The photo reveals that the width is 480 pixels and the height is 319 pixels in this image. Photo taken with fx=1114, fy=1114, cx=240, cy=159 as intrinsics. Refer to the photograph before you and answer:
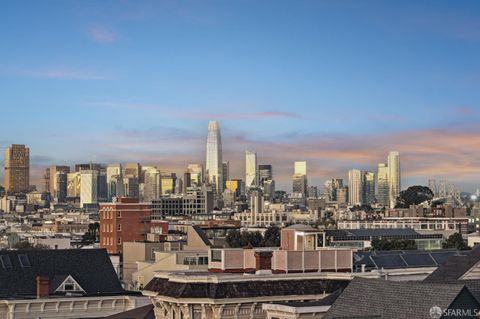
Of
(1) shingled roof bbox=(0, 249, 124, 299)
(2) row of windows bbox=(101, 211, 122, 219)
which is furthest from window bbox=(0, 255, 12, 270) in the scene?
(2) row of windows bbox=(101, 211, 122, 219)

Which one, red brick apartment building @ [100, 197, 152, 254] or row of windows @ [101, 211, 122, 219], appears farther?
row of windows @ [101, 211, 122, 219]

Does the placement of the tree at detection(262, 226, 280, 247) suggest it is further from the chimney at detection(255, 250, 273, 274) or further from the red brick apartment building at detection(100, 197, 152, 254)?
the chimney at detection(255, 250, 273, 274)

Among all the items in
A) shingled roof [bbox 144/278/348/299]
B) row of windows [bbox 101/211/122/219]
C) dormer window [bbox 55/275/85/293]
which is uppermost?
row of windows [bbox 101/211/122/219]

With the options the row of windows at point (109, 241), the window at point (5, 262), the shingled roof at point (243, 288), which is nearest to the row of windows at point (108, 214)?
the row of windows at point (109, 241)

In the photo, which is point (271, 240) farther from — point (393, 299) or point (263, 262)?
point (393, 299)

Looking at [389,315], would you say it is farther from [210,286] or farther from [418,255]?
[418,255]

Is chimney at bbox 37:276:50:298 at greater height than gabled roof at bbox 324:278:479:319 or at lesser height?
lesser

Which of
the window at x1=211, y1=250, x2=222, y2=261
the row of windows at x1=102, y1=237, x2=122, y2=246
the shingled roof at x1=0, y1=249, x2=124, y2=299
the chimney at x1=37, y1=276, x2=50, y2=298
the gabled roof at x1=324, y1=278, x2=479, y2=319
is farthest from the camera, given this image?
the row of windows at x1=102, y1=237, x2=122, y2=246

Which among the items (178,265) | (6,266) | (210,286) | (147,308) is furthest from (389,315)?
(178,265)

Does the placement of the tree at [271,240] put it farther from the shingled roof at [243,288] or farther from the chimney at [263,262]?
the shingled roof at [243,288]
